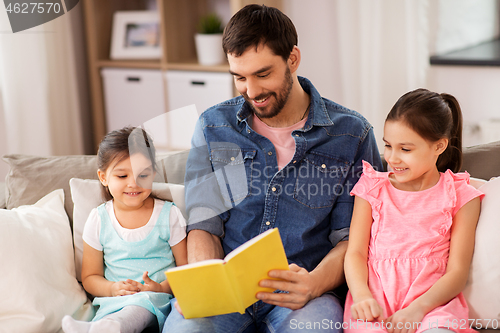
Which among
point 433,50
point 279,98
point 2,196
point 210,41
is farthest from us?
point 210,41

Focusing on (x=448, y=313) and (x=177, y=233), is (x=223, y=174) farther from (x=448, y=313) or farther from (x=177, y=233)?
(x=448, y=313)

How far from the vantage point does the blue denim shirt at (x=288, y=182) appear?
4.25 ft

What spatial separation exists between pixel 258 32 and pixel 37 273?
2.73 ft

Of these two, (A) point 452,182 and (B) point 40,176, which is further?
(B) point 40,176

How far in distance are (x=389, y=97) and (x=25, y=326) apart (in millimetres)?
1947

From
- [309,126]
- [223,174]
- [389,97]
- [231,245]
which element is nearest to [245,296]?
[231,245]

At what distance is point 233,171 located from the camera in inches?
53.1

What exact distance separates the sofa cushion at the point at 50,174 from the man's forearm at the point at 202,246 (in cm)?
25

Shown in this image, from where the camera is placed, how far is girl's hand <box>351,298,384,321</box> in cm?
107

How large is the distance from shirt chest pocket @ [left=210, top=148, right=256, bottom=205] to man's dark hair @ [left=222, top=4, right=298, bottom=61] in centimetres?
28

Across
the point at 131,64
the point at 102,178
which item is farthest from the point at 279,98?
the point at 131,64

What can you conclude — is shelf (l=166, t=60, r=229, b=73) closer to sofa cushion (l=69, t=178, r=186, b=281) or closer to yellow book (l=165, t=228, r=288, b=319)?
sofa cushion (l=69, t=178, r=186, b=281)

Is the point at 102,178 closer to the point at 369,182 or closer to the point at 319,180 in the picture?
the point at 319,180

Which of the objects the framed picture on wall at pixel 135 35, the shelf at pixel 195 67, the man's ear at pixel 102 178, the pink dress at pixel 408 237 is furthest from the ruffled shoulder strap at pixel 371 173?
the framed picture on wall at pixel 135 35
